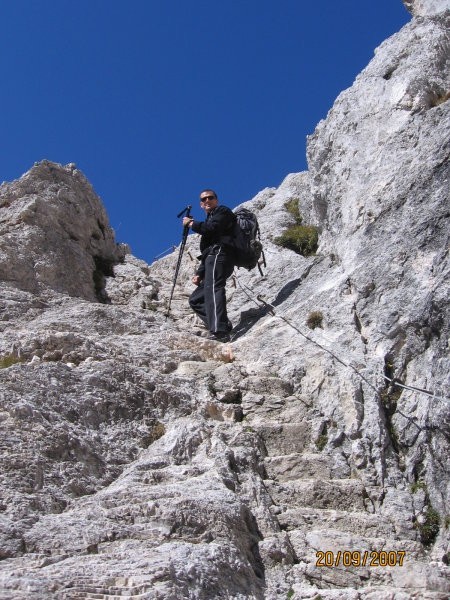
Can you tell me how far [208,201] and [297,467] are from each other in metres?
7.98

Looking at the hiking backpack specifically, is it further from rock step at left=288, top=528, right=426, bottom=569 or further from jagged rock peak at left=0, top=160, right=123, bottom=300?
rock step at left=288, top=528, right=426, bottom=569

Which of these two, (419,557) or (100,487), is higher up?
(100,487)

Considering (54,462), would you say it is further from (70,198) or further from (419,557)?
(70,198)

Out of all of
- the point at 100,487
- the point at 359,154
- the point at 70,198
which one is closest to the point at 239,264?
the point at 359,154

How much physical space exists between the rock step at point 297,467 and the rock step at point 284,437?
10.8 inches

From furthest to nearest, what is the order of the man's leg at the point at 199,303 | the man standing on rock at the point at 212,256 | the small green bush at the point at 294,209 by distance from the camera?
1. the small green bush at the point at 294,209
2. the man's leg at the point at 199,303
3. the man standing on rock at the point at 212,256

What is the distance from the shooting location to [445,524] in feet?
26.4

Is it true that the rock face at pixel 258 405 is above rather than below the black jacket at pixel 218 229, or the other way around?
below

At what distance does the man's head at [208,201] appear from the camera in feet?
52.7

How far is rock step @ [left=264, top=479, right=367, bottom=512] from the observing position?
8.59 m

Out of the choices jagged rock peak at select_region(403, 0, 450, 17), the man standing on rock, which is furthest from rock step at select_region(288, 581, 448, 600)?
jagged rock peak at select_region(403, 0, 450, 17)

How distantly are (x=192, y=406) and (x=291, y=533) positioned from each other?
2.82 meters
